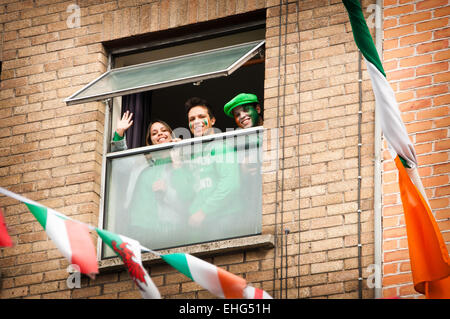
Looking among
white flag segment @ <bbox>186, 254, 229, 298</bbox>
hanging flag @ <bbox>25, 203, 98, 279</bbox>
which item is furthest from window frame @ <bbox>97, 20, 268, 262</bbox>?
hanging flag @ <bbox>25, 203, 98, 279</bbox>

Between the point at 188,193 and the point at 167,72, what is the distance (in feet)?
3.75

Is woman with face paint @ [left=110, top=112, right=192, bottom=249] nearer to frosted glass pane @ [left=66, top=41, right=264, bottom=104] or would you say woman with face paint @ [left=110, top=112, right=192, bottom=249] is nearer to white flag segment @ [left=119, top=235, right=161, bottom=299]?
frosted glass pane @ [left=66, top=41, right=264, bottom=104]

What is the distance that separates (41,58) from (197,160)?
2.01m

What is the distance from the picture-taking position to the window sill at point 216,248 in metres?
10.0

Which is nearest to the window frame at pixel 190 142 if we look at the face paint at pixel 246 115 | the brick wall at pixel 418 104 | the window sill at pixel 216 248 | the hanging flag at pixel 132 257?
the window sill at pixel 216 248

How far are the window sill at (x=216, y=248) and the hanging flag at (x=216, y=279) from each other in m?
1.21

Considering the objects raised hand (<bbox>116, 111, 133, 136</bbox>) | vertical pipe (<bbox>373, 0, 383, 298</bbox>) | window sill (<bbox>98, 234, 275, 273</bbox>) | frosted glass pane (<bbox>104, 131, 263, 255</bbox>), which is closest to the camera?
vertical pipe (<bbox>373, 0, 383, 298</bbox>)

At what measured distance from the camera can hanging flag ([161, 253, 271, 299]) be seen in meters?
8.72

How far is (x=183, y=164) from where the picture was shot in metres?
10.8

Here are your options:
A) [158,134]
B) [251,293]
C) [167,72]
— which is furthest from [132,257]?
[167,72]

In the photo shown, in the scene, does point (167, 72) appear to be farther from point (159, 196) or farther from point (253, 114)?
point (159, 196)

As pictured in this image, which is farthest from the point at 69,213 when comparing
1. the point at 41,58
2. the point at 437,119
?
the point at 437,119

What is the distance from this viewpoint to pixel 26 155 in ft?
36.9
